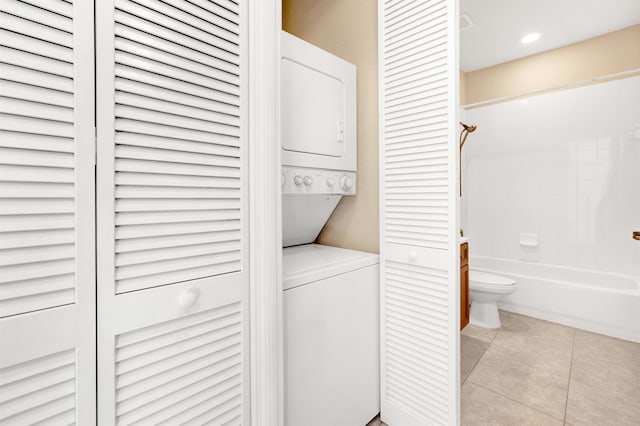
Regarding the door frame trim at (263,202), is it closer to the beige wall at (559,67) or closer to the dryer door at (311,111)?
the dryer door at (311,111)

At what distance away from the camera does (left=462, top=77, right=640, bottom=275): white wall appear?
2801mm

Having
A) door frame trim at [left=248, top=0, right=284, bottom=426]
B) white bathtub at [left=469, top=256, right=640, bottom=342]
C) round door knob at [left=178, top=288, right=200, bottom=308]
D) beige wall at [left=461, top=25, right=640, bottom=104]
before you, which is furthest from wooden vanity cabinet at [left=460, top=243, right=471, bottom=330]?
round door knob at [left=178, top=288, right=200, bottom=308]

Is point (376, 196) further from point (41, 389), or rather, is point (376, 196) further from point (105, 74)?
point (41, 389)

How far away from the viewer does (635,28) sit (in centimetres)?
274

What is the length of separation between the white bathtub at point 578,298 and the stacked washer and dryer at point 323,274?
→ 7.38 feet

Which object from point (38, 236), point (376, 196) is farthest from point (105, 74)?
point (376, 196)

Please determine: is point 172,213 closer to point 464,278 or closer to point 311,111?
point 311,111

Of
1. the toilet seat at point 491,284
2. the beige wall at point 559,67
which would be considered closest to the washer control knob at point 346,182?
the toilet seat at point 491,284

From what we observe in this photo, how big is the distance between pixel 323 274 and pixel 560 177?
3.20 m

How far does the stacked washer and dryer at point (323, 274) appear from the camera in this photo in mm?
1261

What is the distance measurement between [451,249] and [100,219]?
1338 millimetres

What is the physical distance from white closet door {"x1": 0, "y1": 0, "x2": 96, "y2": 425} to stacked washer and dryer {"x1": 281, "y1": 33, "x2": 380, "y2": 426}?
0.68m

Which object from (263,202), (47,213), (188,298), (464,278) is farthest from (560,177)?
(47,213)

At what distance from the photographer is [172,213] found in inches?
32.7
